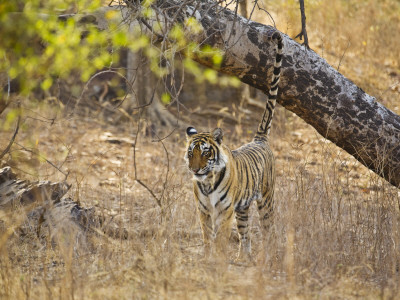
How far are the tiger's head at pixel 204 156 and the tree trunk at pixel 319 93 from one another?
30.9 inches

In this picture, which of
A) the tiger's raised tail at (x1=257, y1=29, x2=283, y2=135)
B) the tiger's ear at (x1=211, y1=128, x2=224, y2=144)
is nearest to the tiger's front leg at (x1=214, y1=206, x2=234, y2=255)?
the tiger's ear at (x1=211, y1=128, x2=224, y2=144)

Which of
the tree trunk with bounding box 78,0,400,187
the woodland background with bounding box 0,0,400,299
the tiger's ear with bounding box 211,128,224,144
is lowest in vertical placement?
the woodland background with bounding box 0,0,400,299

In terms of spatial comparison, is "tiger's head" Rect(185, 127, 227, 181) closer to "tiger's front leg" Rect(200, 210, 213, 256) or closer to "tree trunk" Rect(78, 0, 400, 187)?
"tiger's front leg" Rect(200, 210, 213, 256)

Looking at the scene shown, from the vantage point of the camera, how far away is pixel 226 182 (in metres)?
5.17

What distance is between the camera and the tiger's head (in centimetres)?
509

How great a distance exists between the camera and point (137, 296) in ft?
12.0

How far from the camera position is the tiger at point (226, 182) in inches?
200

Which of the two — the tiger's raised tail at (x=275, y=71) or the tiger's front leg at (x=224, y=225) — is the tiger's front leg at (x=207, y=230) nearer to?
the tiger's front leg at (x=224, y=225)

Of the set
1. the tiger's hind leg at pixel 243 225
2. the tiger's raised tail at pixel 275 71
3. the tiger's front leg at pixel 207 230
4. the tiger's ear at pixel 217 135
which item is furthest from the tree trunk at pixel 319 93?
the tiger's front leg at pixel 207 230

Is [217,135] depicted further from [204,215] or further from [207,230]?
[207,230]

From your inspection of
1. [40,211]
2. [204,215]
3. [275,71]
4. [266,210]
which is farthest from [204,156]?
[40,211]

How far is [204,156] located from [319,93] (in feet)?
4.42

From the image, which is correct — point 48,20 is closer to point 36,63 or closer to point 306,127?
point 36,63

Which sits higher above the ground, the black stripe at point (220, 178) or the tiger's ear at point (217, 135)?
the tiger's ear at point (217, 135)
